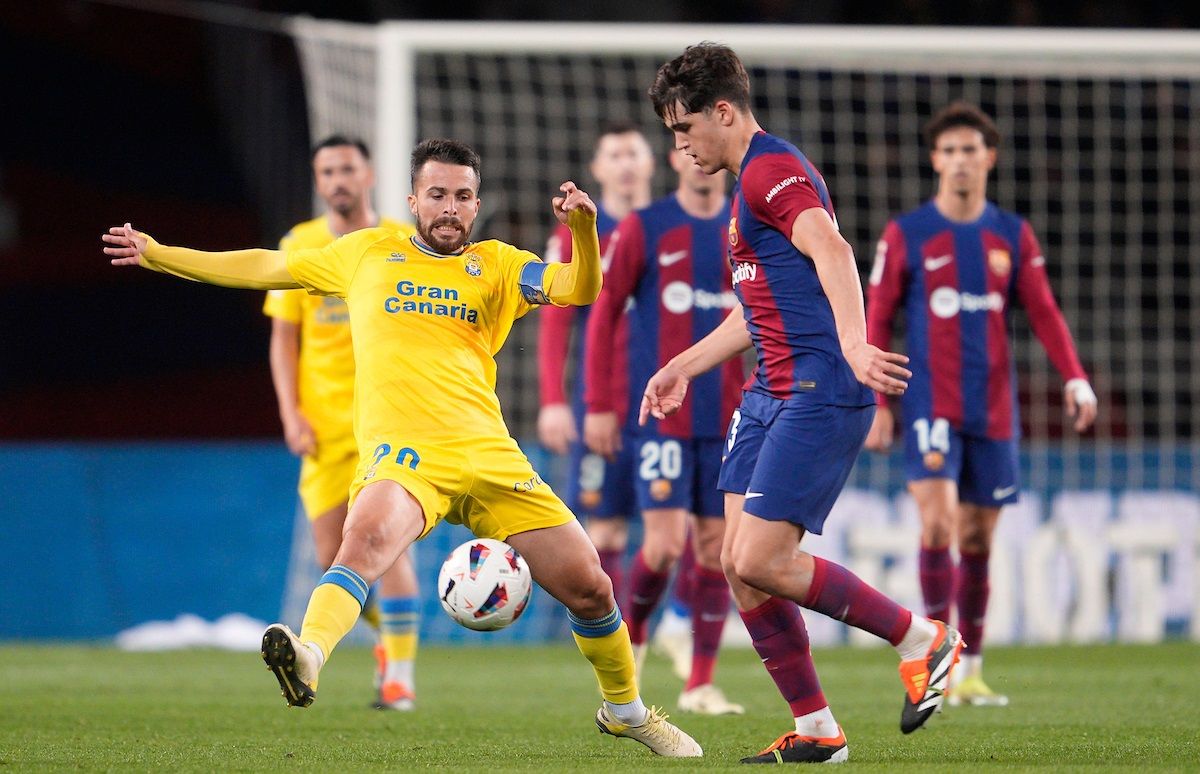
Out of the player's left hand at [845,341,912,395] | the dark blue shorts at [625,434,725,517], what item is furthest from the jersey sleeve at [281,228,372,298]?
the dark blue shorts at [625,434,725,517]

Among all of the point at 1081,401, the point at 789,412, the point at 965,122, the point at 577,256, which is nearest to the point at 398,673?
the point at 577,256

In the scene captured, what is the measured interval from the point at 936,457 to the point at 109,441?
35.2 ft

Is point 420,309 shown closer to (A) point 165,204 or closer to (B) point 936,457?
(B) point 936,457

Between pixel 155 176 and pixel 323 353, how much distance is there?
10.5m

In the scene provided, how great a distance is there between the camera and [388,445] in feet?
15.9

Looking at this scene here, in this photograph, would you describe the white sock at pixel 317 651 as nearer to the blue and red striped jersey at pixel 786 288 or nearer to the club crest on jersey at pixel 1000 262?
the blue and red striped jersey at pixel 786 288

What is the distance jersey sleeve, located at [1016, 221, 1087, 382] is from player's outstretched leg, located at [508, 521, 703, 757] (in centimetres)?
298

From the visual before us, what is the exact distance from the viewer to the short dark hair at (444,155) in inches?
201

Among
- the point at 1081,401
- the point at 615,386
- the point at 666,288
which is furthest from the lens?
the point at 615,386

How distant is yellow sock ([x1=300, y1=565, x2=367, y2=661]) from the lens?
14.3ft

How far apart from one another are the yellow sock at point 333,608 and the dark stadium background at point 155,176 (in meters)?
11.3

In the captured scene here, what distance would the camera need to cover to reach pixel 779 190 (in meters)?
4.55

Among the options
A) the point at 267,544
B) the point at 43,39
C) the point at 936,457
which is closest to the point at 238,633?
the point at 267,544

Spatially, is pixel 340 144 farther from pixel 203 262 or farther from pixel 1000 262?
pixel 1000 262
